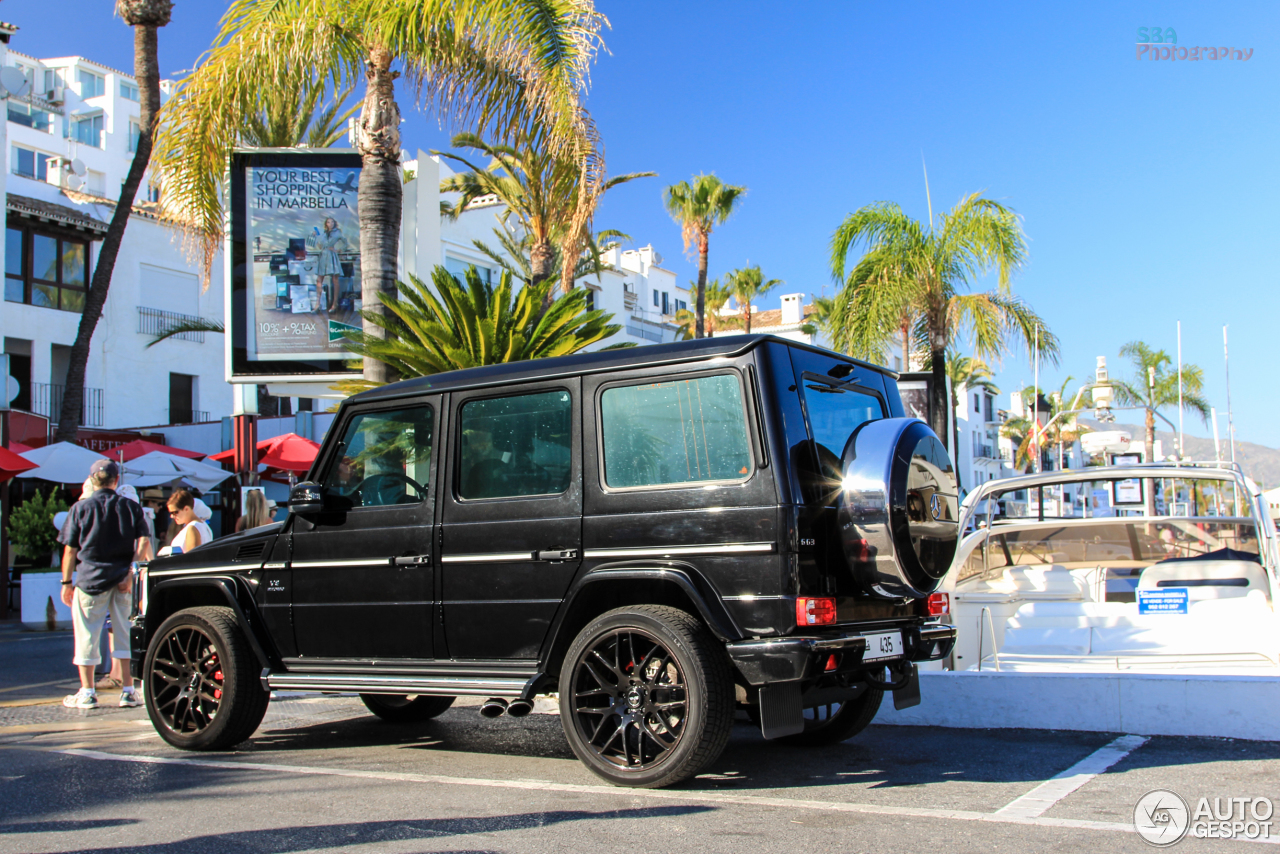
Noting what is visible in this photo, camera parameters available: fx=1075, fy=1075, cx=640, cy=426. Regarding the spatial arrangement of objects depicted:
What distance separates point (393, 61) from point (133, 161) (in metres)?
9.96

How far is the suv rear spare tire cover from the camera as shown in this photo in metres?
4.84

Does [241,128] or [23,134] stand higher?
[23,134]

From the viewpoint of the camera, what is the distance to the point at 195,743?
6.21 metres

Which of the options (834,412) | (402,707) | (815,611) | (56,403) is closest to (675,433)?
(834,412)

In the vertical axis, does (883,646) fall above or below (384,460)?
below

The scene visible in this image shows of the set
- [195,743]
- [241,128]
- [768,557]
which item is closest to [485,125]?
[241,128]

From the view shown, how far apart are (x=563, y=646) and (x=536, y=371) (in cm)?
142

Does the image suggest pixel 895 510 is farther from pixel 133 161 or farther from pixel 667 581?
pixel 133 161

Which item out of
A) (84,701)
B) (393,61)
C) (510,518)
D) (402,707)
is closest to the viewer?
(510,518)

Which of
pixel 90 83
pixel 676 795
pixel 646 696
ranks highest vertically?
pixel 90 83

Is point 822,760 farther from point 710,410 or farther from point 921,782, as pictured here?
point 710,410

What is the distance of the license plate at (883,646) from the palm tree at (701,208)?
3150 centimetres

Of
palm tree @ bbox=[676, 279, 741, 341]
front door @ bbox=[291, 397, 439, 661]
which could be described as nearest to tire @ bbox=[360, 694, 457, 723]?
front door @ bbox=[291, 397, 439, 661]

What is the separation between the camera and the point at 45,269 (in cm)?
2830
